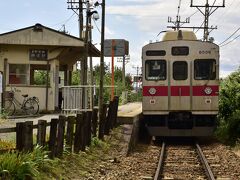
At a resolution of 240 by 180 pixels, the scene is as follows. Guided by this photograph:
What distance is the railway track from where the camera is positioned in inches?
458

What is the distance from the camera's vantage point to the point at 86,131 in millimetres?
13031

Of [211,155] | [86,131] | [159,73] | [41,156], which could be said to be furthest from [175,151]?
[41,156]

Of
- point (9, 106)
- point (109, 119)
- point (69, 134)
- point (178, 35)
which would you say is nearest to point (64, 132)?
point (69, 134)

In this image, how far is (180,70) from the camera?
59.1ft

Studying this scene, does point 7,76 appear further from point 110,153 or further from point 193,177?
point 193,177

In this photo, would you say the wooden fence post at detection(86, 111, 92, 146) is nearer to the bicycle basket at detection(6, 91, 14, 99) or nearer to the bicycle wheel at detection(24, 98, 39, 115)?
the bicycle wheel at detection(24, 98, 39, 115)

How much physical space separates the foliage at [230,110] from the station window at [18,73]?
8706 millimetres

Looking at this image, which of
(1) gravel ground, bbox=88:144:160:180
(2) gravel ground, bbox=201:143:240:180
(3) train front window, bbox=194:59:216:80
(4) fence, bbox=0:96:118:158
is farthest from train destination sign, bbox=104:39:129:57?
(1) gravel ground, bbox=88:144:160:180

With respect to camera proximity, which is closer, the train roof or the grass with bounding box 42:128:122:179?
the grass with bounding box 42:128:122:179

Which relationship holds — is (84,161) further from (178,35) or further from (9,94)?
(9,94)

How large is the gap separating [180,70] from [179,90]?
0.69 meters

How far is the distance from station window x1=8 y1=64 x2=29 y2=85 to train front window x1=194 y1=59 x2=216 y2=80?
9.08 m

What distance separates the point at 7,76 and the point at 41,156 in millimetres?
15245

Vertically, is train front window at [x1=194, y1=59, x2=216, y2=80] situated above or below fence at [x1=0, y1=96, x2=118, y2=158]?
above
